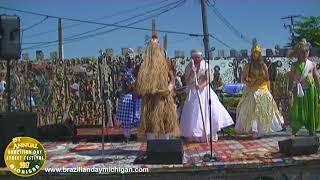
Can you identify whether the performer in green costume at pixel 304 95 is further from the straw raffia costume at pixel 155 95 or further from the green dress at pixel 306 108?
the straw raffia costume at pixel 155 95

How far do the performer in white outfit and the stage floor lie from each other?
0.23 meters

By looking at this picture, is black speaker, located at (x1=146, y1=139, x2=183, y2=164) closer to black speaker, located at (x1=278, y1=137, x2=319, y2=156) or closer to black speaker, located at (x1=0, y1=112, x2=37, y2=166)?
black speaker, located at (x1=278, y1=137, x2=319, y2=156)

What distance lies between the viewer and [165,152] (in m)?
7.38

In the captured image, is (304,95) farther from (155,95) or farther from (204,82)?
(155,95)

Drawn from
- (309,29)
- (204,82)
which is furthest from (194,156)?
(309,29)

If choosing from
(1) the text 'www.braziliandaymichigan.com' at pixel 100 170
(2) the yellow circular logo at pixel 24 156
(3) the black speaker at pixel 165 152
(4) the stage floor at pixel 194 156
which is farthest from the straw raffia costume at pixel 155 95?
(2) the yellow circular logo at pixel 24 156

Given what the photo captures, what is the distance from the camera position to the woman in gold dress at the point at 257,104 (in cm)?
Result: 968

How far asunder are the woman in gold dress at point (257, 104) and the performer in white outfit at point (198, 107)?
610mm

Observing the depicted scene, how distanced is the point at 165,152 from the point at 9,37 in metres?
2.72

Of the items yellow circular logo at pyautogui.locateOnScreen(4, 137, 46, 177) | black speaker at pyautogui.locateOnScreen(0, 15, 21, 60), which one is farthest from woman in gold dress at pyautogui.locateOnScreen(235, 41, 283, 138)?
black speaker at pyautogui.locateOnScreen(0, 15, 21, 60)

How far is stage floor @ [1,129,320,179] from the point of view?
7285 millimetres

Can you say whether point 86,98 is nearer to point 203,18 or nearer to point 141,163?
point 203,18

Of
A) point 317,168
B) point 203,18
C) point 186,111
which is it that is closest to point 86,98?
point 203,18

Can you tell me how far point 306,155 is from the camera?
7625mm
